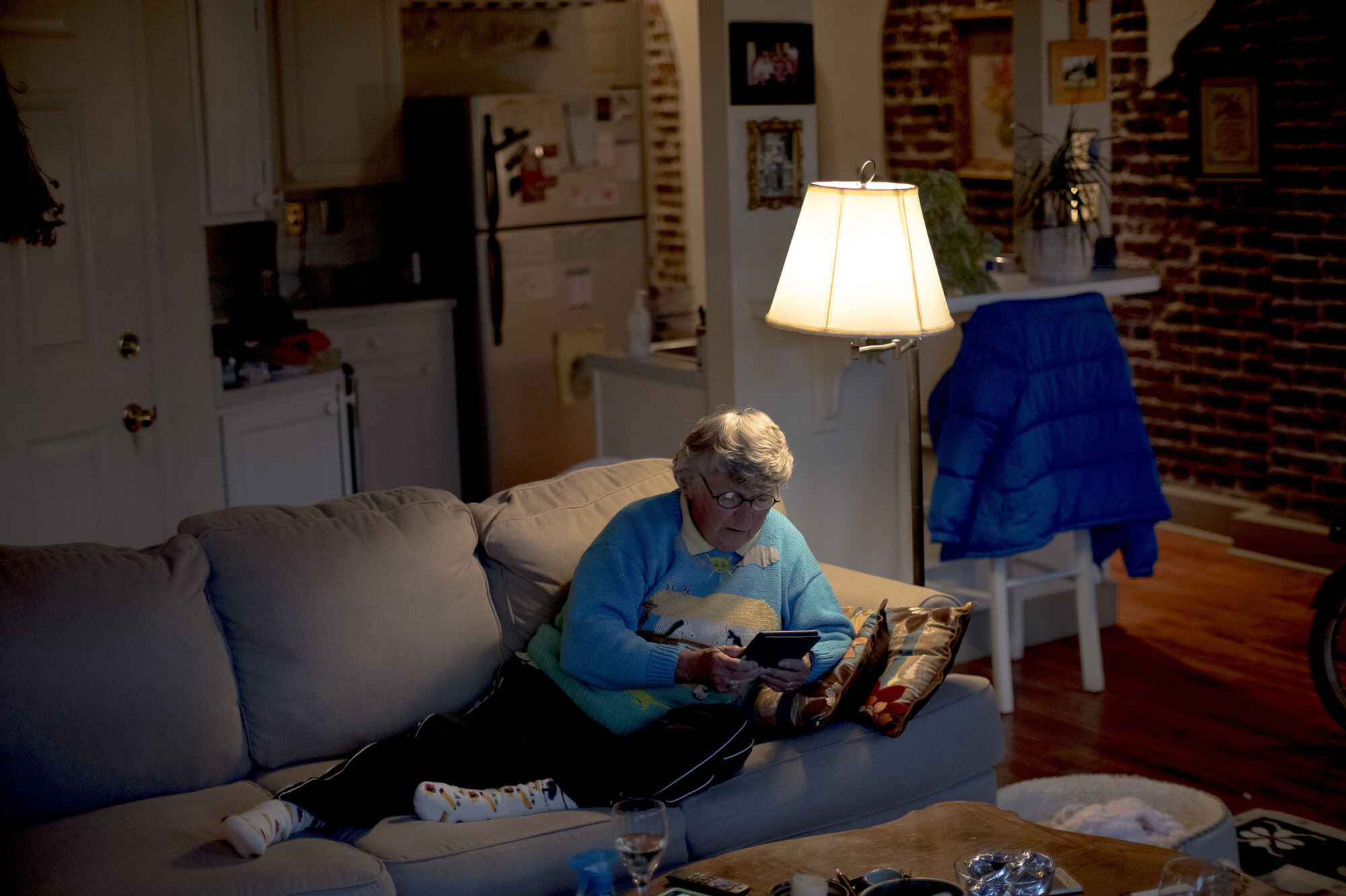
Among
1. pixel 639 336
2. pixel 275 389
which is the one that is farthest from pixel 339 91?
pixel 639 336

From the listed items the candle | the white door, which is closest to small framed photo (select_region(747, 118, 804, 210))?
the white door

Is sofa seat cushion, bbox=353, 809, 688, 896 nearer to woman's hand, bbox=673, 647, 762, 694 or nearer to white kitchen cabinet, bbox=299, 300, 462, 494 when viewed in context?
woman's hand, bbox=673, 647, 762, 694

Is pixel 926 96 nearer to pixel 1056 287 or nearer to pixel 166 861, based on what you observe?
pixel 1056 287

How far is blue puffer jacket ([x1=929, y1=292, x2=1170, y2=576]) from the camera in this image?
359 cm

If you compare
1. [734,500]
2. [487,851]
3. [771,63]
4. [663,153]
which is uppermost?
[663,153]

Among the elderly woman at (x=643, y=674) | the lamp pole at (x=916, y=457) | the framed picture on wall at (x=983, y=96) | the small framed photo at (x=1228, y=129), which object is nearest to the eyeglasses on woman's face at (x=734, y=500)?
the elderly woman at (x=643, y=674)

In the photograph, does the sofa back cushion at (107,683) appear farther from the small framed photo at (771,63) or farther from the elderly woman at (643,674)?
the small framed photo at (771,63)

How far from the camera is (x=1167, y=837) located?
272 cm

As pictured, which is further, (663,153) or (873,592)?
(663,153)

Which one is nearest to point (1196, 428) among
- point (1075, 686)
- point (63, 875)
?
point (1075, 686)

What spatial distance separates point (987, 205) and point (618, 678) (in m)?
4.12

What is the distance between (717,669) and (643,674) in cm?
14

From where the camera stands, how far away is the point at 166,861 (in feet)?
6.62

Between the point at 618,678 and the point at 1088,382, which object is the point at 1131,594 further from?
the point at 618,678
